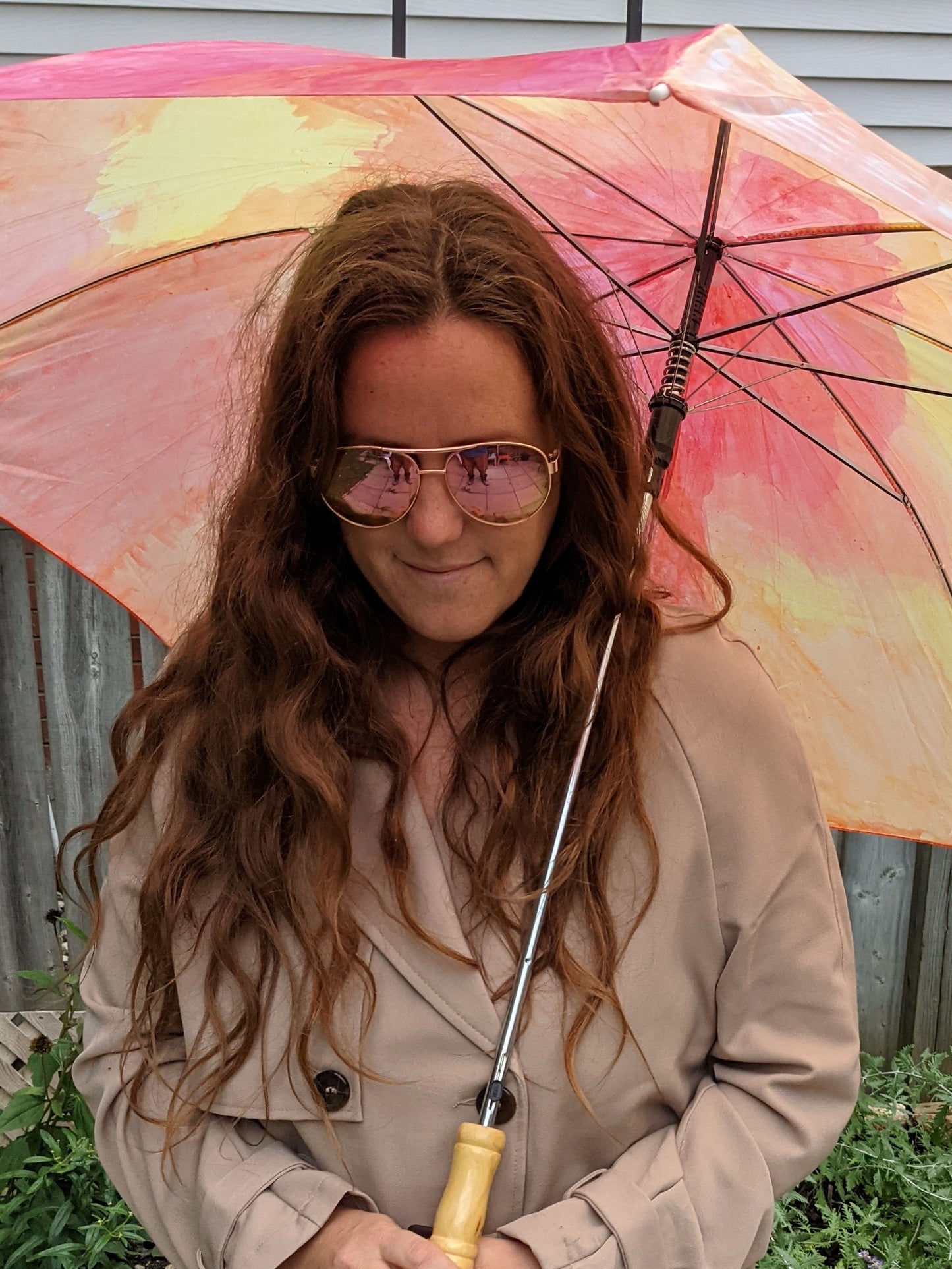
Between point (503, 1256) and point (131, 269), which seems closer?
point (503, 1256)

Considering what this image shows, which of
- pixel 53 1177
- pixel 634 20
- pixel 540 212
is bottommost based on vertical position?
pixel 53 1177

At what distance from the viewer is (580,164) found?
1.59m

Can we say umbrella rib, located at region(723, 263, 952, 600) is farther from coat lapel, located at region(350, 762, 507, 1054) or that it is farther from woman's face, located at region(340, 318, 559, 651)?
coat lapel, located at region(350, 762, 507, 1054)

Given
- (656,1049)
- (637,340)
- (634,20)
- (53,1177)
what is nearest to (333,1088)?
(656,1049)

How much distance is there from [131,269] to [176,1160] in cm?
130

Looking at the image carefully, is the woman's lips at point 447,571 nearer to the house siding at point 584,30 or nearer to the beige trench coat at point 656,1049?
the beige trench coat at point 656,1049

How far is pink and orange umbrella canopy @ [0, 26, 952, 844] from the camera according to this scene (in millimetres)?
1589

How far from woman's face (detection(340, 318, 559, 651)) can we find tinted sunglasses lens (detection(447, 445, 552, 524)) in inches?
0.6

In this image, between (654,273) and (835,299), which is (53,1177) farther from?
(835,299)

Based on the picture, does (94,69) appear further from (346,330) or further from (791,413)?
(791,413)

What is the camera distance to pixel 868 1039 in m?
3.86

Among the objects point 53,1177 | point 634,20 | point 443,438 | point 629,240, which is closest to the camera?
point 443,438

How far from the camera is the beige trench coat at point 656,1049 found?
1.35 meters

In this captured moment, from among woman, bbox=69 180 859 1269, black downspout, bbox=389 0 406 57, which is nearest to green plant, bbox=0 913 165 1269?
woman, bbox=69 180 859 1269
